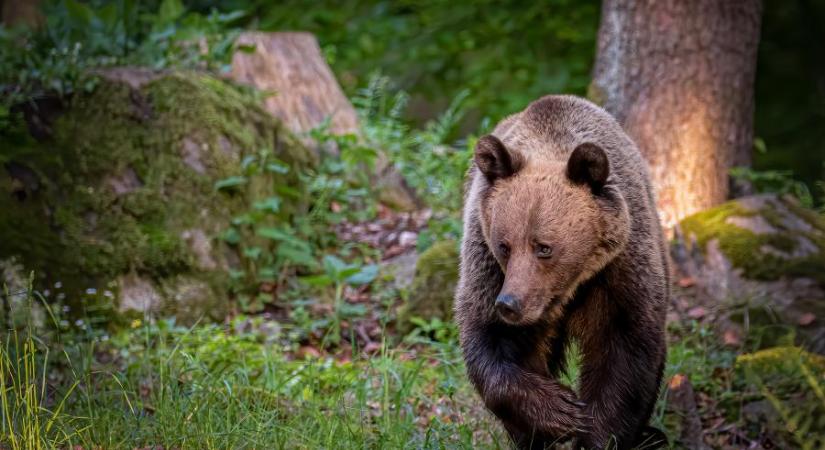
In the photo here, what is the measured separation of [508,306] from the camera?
396 cm

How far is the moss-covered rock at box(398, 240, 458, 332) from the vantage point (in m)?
7.26

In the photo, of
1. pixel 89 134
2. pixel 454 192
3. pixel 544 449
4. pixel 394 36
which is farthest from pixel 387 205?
pixel 544 449

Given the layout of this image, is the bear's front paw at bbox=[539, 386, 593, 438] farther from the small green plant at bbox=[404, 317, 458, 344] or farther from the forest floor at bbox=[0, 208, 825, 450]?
the small green plant at bbox=[404, 317, 458, 344]

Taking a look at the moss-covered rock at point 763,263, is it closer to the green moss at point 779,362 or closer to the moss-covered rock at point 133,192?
the green moss at point 779,362

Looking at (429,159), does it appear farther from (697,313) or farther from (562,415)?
(562,415)

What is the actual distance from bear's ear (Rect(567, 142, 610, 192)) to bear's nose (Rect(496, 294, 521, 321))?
64 centimetres

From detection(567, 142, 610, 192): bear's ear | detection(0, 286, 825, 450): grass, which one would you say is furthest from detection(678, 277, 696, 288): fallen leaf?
detection(567, 142, 610, 192): bear's ear

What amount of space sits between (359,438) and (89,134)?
4244mm

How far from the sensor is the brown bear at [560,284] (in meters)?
4.14

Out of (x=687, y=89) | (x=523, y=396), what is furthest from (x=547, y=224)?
(x=687, y=89)

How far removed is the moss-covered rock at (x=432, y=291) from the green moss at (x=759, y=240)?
179 cm

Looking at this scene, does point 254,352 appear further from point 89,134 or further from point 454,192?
point 454,192

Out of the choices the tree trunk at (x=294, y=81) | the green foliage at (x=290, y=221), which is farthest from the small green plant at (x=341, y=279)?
the tree trunk at (x=294, y=81)

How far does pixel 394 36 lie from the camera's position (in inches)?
513
